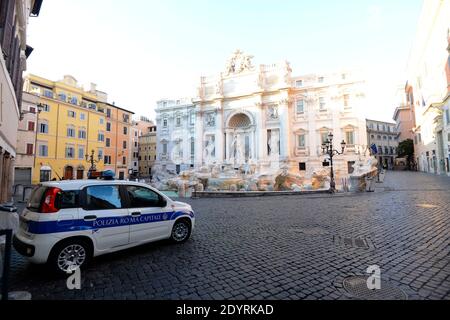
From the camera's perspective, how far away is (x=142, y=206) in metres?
5.20

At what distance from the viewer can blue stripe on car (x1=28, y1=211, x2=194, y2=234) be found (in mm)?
3866

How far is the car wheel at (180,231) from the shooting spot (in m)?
5.80

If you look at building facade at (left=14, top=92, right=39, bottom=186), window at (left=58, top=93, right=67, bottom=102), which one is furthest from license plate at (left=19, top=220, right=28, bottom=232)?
window at (left=58, top=93, right=67, bottom=102)

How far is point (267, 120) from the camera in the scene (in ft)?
137

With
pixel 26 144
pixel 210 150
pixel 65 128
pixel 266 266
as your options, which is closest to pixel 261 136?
pixel 210 150

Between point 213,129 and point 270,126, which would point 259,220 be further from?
point 213,129

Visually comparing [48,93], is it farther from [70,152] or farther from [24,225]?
[24,225]

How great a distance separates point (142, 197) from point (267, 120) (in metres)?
38.5

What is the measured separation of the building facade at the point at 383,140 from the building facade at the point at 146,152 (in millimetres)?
64878

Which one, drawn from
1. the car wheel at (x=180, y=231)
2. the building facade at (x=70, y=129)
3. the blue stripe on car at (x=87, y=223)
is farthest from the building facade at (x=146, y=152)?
the blue stripe on car at (x=87, y=223)

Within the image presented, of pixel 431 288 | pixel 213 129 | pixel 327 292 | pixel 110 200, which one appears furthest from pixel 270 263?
pixel 213 129

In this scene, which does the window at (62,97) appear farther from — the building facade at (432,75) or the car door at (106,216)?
the building facade at (432,75)

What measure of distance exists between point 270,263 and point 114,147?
162 feet

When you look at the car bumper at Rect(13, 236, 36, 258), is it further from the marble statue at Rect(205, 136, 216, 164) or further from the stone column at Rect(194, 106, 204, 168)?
the stone column at Rect(194, 106, 204, 168)
